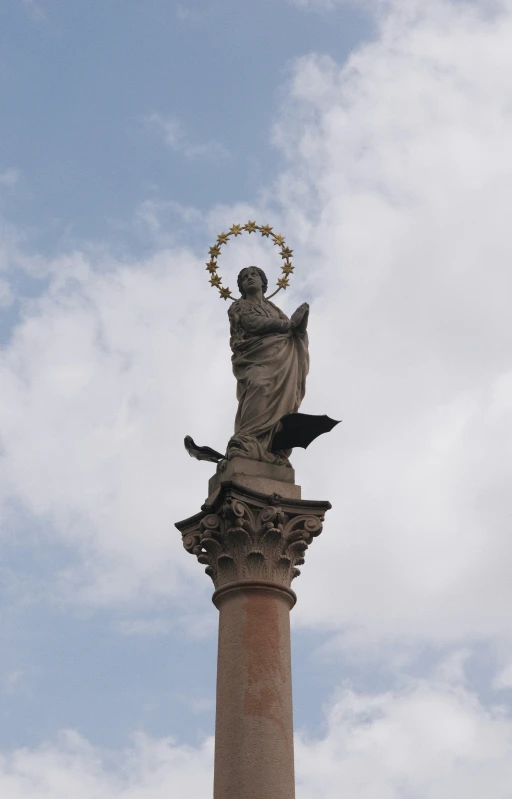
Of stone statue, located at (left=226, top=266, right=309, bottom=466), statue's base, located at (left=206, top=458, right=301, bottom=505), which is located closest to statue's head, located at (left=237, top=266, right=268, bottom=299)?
stone statue, located at (left=226, top=266, right=309, bottom=466)

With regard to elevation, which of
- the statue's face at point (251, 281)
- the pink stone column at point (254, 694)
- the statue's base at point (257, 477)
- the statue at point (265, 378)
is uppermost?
the statue's face at point (251, 281)

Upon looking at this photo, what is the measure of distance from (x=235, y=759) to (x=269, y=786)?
0.50 metres

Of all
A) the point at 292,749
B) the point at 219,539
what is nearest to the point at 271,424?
the point at 219,539

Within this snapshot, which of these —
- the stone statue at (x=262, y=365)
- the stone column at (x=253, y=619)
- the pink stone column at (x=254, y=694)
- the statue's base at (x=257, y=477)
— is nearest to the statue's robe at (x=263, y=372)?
the stone statue at (x=262, y=365)

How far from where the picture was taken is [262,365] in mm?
16578

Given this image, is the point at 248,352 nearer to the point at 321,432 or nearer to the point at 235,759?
the point at 321,432

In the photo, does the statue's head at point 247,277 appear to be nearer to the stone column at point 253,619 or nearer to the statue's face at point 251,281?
the statue's face at point 251,281

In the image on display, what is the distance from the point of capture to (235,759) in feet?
44.1

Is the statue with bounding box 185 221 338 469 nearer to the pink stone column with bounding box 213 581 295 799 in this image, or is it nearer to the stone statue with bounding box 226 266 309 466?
the stone statue with bounding box 226 266 309 466

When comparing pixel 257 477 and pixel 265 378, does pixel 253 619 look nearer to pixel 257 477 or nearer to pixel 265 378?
pixel 257 477

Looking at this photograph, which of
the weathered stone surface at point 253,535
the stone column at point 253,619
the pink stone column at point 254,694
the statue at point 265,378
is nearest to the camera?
the pink stone column at point 254,694

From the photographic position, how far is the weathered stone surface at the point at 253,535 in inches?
581

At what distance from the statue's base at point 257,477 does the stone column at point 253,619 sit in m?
0.08

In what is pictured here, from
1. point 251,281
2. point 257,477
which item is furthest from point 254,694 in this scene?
point 251,281
